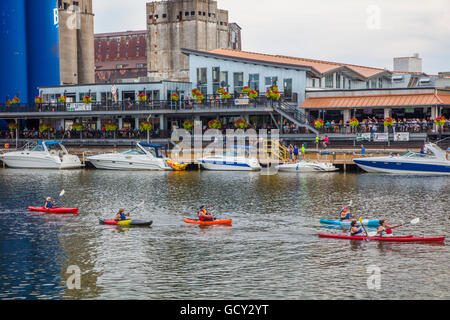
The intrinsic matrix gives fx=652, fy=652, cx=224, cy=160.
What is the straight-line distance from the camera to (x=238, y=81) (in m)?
86.3

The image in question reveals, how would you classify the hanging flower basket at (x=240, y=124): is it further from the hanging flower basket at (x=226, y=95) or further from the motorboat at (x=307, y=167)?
the motorboat at (x=307, y=167)

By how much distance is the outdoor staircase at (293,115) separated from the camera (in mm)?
76250

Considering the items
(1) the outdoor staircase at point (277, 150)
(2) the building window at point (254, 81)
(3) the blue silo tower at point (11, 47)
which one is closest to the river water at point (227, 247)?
(1) the outdoor staircase at point (277, 150)

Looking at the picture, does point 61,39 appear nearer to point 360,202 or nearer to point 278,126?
point 278,126

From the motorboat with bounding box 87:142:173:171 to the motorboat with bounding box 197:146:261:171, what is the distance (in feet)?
14.5

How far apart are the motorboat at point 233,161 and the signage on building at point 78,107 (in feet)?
84.3

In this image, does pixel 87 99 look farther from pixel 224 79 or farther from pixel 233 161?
pixel 233 161

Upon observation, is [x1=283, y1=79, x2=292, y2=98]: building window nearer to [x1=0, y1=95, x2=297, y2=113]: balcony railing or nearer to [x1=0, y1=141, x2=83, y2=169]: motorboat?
[x1=0, y1=95, x2=297, y2=113]: balcony railing

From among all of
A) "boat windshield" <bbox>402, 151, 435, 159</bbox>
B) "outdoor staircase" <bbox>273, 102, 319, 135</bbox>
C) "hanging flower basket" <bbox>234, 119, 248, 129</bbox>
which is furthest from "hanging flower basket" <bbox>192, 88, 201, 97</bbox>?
"boat windshield" <bbox>402, 151, 435, 159</bbox>

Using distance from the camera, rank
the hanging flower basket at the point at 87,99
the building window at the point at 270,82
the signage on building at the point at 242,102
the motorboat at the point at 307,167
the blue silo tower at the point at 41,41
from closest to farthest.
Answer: the motorboat at the point at 307,167 < the signage on building at the point at 242,102 < the building window at the point at 270,82 < the hanging flower basket at the point at 87,99 < the blue silo tower at the point at 41,41

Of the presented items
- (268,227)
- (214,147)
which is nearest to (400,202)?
(268,227)

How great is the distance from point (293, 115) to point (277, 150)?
979 centimetres
